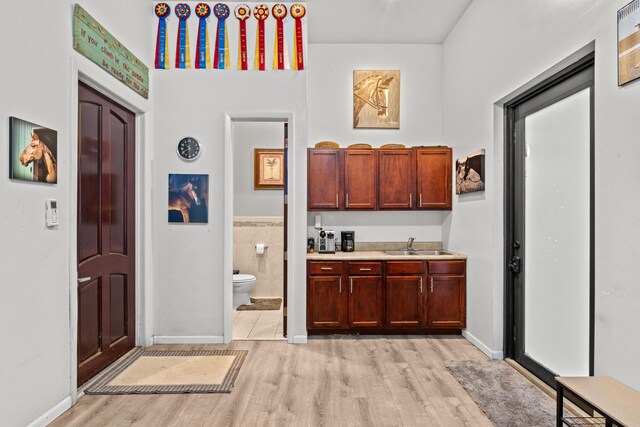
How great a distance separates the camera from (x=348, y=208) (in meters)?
4.55

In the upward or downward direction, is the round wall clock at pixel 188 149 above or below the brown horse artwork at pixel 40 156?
above

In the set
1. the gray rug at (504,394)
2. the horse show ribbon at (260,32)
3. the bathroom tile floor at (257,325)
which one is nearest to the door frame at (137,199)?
the bathroom tile floor at (257,325)

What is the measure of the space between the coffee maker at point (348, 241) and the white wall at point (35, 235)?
114 inches

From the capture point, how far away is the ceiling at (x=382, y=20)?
13.1 ft

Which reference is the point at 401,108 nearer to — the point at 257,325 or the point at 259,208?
the point at 259,208

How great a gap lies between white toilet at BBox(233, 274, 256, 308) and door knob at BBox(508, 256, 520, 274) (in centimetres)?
325

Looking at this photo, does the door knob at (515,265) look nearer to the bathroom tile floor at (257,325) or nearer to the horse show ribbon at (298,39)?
the bathroom tile floor at (257,325)

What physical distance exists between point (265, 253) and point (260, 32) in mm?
3048

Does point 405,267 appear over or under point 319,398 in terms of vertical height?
over

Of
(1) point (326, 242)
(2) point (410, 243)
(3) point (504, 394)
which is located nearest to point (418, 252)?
(2) point (410, 243)

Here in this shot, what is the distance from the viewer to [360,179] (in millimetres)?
4535

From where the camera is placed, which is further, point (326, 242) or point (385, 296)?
point (326, 242)

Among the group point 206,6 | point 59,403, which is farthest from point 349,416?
point 206,6

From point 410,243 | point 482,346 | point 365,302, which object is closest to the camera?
point 482,346
